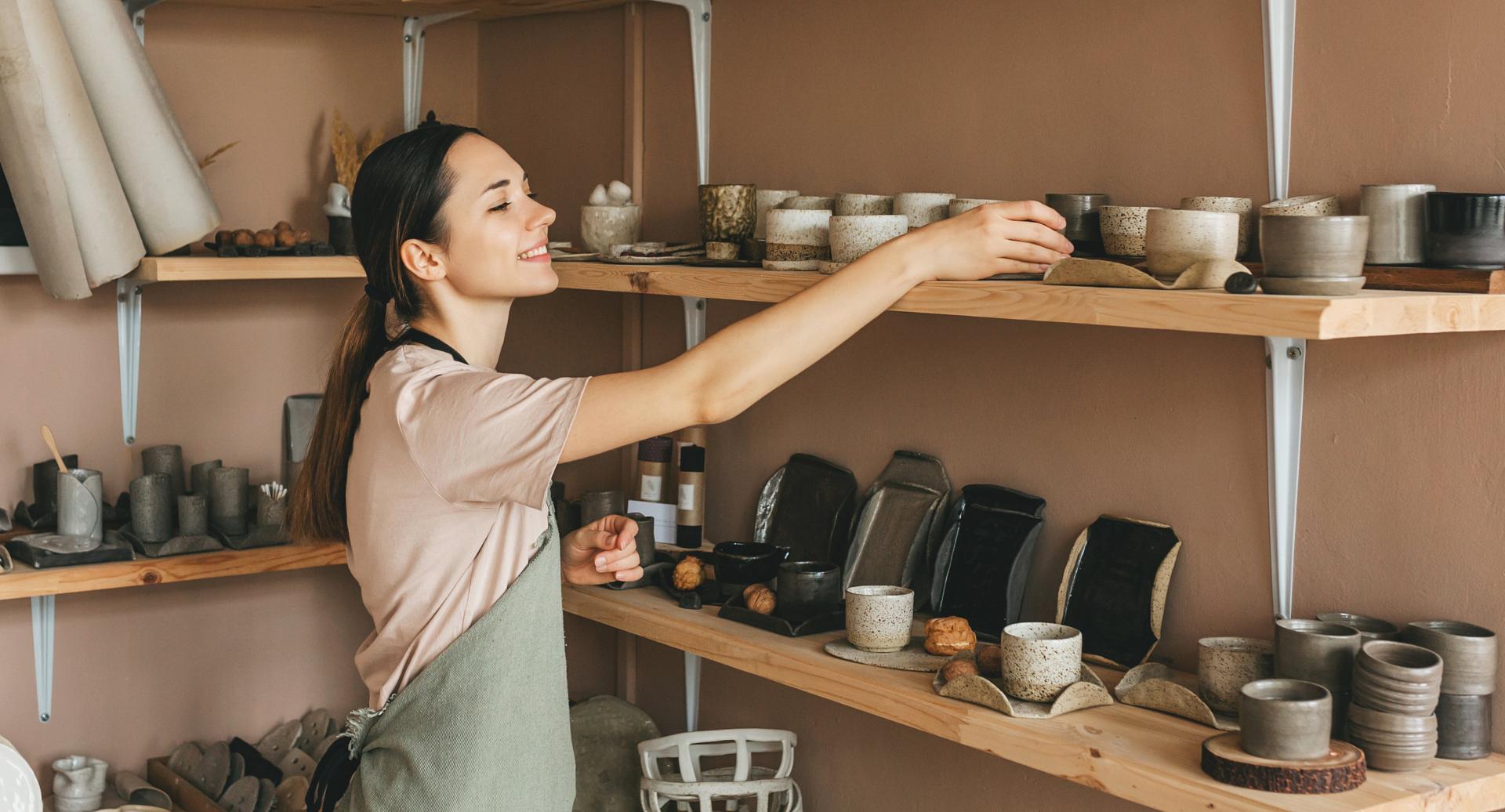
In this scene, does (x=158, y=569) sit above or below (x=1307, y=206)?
below

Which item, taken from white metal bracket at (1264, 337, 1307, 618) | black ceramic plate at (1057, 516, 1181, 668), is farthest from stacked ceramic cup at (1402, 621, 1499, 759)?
black ceramic plate at (1057, 516, 1181, 668)

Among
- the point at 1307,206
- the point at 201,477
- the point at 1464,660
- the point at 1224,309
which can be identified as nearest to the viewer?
the point at 1224,309

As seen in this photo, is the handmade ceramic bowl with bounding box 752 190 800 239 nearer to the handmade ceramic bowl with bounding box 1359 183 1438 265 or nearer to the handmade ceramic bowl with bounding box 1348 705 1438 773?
the handmade ceramic bowl with bounding box 1359 183 1438 265

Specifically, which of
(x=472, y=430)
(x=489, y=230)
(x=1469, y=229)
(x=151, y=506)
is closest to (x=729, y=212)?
(x=489, y=230)

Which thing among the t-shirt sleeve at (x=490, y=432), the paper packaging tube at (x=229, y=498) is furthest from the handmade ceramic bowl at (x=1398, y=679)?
the paper packaging tube at (x=229, y=498)

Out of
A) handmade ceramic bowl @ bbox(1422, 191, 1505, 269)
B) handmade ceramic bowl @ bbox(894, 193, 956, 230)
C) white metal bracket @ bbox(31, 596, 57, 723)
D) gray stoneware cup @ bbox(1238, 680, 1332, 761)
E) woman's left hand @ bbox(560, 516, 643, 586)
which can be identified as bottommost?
white metal bracket @ bbox(31, 596, 57, 723)

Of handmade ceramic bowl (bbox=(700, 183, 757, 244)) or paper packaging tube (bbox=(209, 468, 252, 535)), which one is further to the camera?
paper packaging tube (bbox=(209, 468, 252, 535))

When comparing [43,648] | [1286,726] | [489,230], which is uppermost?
[489,230]

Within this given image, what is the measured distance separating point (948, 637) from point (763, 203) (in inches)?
26.1

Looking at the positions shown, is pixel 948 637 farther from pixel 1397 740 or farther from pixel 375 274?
pixel 375 274

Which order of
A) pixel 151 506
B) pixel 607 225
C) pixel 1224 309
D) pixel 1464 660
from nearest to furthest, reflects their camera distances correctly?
pixel 1224 309 → pixel 1464 660 → pixel 607 225 → pixel 151 506

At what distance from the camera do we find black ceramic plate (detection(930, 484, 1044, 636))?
178cm

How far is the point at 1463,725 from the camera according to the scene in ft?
4.42

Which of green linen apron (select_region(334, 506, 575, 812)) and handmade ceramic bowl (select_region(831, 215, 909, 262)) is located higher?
handmade ceramic bowl (select_region(831, 215, 909, 262))
